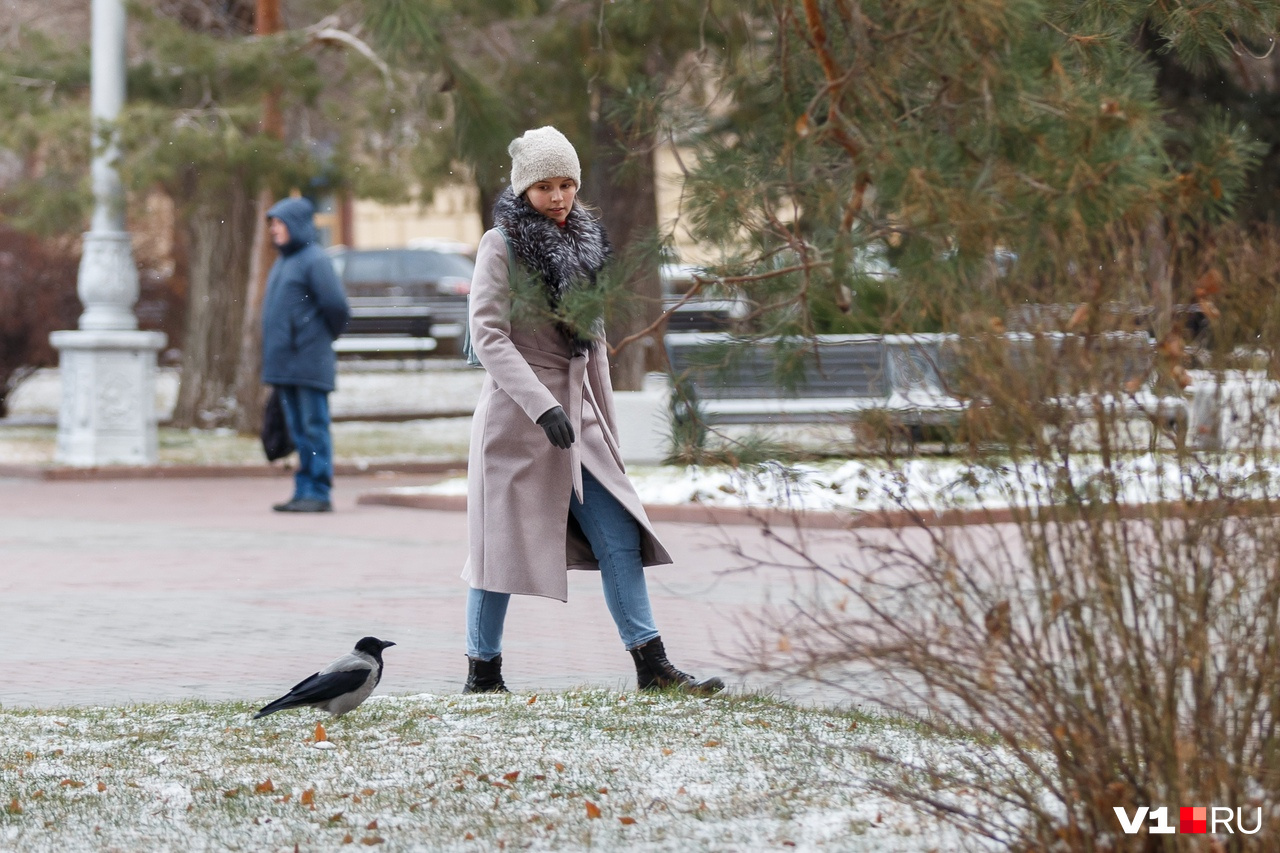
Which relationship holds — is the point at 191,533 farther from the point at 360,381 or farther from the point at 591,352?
the point at 360,381

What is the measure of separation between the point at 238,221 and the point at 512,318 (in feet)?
54.8

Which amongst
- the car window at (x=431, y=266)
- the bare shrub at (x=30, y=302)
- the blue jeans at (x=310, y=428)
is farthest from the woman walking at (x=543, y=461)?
the car window at (x=431, y=266)

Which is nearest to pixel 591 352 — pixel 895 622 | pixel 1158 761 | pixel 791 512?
pixel 791 512

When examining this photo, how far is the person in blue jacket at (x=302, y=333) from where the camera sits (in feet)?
42.0

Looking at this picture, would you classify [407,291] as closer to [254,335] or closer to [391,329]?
[391,329]

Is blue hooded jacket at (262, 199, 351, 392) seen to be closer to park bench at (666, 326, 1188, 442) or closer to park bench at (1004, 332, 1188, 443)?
park bench at (666, 326, 1188, 442)

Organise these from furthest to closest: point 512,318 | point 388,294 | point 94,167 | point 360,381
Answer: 1. point 388,294
2. point 360,381
3. point 94,167
4. point 512,318

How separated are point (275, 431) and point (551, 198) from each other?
771 centimetres

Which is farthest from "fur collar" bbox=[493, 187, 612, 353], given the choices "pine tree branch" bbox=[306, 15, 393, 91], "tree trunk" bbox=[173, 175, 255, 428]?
"tree trunk" bbox=[173, 175, 255, 428]

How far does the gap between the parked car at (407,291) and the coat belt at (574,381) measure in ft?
83.8

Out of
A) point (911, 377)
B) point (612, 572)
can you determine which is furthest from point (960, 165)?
point (612, 572)

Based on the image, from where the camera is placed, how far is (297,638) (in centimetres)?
773

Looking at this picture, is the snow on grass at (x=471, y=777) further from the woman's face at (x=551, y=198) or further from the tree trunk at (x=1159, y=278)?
the woman's face at (x=551, y=198)

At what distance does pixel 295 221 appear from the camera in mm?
13086
